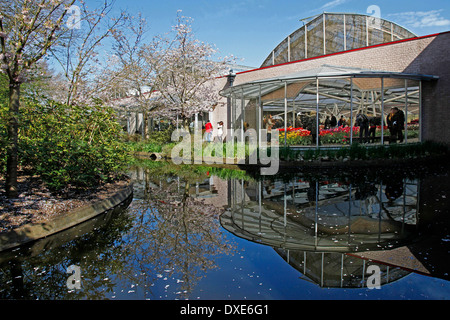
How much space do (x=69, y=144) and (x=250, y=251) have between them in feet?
13.7

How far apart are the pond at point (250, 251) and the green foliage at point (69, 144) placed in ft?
3.57

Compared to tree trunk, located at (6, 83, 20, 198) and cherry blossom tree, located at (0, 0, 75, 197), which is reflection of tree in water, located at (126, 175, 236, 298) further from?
cherry blossom tree, located at (0, 0, 75, 197)

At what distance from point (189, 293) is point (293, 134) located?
43.4ft

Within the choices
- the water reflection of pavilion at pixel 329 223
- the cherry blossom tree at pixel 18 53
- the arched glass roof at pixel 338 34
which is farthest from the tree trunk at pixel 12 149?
the arched glass roof at pixel 338 34

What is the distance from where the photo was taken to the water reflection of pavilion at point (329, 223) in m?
3.55

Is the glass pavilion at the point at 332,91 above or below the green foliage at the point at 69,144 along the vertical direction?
above

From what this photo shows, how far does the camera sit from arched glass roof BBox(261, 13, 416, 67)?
18.1 meters

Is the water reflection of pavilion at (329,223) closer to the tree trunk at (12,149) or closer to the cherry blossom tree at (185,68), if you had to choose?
the tree trunk at (12,149)

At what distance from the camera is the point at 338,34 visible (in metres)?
18.7

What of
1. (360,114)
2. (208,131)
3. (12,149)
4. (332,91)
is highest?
(332,91)

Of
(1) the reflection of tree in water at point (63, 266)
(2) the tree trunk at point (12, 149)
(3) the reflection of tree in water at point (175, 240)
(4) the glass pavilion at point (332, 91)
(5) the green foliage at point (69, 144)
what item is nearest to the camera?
(1) the reflection of tree in water at point (63, 266)

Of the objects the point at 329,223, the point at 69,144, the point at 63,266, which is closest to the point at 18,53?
the point at 69,144

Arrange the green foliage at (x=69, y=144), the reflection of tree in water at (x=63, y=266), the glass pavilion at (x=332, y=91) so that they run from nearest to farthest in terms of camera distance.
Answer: the reflection of tree in water at (x=63, y=266) < the green foliage at (x=69, y=144) < the glass pavilion at (x=332, y=91)

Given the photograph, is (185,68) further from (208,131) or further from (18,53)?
(18,53)
